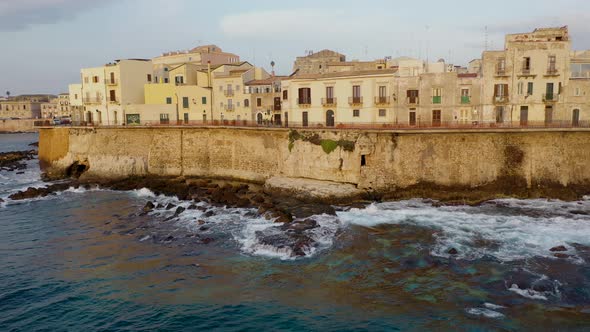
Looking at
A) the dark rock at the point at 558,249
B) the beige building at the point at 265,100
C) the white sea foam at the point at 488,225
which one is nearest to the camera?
the dark rock at the point at 558,249

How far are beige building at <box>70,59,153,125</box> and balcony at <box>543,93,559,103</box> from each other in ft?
146

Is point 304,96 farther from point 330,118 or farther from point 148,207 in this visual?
point 148,207

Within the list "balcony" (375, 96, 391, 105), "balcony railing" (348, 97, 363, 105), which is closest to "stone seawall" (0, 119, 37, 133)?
"balcony railing" (348, 97, 363, 105)

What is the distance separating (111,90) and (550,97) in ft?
156

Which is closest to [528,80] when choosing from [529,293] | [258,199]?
[258,199]

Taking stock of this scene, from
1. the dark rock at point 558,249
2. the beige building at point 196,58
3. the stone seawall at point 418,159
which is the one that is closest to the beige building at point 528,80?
the stone seawall at point 418,159

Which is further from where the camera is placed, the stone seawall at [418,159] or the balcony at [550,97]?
the balcony at [550,97]

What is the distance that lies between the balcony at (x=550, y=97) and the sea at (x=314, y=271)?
10.2 metres

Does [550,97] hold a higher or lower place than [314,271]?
higher

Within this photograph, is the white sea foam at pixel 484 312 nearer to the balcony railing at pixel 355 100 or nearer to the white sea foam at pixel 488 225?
the white sea foam at pixel 488 225

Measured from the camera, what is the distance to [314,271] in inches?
913

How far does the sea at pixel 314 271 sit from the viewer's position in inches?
734

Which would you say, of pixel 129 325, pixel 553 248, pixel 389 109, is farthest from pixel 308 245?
pixel 389 109

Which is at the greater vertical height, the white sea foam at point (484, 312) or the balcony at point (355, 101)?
the balcony at point (355, 101)
